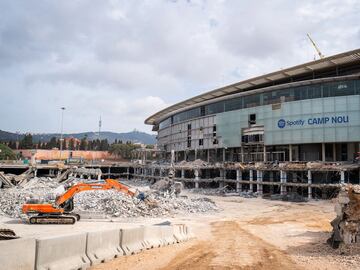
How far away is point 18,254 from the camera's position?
7.43m

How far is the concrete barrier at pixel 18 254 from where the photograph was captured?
717 centimetres

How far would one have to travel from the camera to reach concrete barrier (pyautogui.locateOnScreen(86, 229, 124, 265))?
9992 mm

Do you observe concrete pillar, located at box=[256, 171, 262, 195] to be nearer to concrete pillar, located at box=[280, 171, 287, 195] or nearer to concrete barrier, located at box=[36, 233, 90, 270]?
concrete pillar, located at box=[280, 171, 287, 195]

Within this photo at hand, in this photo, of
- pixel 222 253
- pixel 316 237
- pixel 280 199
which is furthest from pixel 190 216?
pixel 280 199

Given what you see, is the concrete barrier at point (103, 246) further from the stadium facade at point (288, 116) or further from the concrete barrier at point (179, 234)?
the stadium facade at point (288, 116)

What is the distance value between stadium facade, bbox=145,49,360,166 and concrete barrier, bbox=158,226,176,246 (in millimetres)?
39235

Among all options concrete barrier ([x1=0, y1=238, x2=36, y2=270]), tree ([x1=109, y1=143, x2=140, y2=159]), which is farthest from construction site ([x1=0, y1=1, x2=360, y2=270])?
tree ([x1=109, y1=143, x2=140, y2=159])

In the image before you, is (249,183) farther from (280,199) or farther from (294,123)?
(294,123)

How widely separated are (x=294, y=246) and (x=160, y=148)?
7765cm

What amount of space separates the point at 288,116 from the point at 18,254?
4989cm

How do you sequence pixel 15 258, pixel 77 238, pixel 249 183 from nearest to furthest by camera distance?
pixel 15 258, pixel 77 238, pixel 249 183

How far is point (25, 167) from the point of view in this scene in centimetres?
7638

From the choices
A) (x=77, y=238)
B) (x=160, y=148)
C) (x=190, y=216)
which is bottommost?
(x=190, y=216)

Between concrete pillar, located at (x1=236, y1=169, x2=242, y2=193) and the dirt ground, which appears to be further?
concrete pillar, located at (x1=236, y1=169, x2=242, y2=193)
